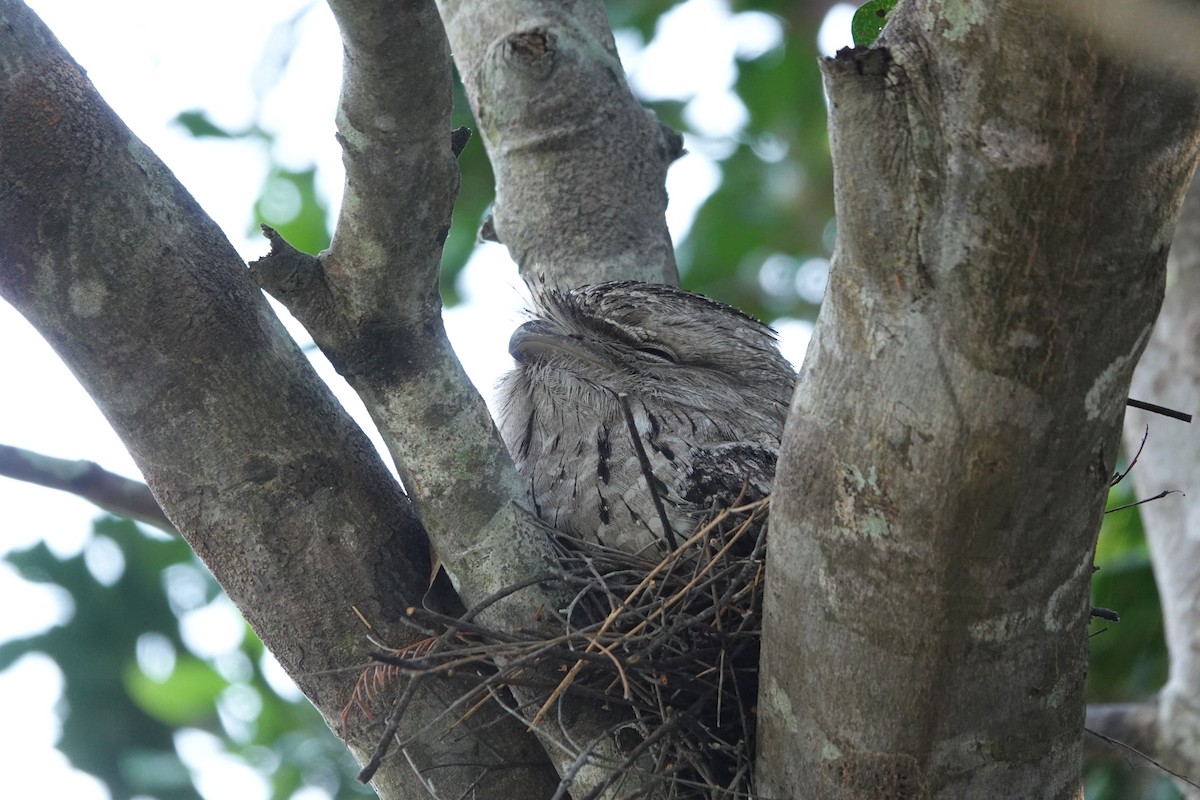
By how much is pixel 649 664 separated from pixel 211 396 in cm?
92

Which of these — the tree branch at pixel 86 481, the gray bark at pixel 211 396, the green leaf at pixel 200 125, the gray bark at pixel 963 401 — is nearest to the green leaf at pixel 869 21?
the gray bark at pixel 963 401

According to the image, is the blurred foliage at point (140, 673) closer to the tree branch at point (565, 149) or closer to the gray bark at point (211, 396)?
the tree branch at point (565, 149)

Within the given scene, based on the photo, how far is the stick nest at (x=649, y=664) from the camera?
78.9 inches

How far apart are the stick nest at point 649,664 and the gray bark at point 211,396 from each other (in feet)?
0.39

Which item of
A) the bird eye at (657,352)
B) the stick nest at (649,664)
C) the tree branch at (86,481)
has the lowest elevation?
the stick nest at (649,664)

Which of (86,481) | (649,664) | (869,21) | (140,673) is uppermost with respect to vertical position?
(869,21)

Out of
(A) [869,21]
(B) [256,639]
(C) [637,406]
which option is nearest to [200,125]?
(B) [256,639]

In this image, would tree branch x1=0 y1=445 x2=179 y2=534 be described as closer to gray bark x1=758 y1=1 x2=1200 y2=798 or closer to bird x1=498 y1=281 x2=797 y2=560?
bird x1=498 y1=281 x2=797 y2=560

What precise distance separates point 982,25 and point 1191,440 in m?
3.33

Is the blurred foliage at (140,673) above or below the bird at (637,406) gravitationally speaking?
below

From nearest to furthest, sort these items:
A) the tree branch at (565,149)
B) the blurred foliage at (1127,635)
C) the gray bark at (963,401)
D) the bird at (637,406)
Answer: the gray bark at (963,401)
the bird at (637,406)
the tree branch at (565,149)
the blurred foliage at (1127,635)

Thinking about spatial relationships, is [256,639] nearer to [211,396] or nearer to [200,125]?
[200,125]

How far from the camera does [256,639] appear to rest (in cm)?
556

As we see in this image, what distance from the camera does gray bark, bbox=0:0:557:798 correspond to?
80.9 inches
